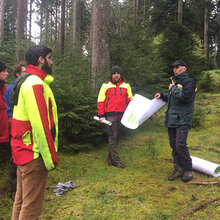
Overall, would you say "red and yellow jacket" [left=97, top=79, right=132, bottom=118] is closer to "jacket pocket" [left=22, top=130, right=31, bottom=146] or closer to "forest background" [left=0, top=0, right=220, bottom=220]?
"forest background" [left=0, top=0, right=220, bottom=220]

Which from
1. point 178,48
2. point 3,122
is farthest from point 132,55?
point 3,122

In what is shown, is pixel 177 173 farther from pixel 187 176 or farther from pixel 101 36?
pixel 101 36

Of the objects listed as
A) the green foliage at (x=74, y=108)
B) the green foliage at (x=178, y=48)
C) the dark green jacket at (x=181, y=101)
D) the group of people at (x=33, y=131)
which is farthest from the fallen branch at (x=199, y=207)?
the green foliage at (x=178, y=48)

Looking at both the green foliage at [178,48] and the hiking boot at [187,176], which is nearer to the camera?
the hiking boot at [187,176]

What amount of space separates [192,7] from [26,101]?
73.7ft

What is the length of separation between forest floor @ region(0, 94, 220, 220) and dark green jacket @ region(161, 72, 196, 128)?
1.22m

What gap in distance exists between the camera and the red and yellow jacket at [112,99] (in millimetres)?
5020

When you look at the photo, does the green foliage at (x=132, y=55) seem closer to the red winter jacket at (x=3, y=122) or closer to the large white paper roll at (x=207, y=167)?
the large white paper roll at (x=207, y=167)

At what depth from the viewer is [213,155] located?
5.55 m

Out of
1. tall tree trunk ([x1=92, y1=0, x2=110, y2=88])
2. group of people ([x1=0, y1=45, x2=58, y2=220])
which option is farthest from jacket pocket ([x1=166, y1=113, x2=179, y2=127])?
tall tree trunk ([x1=92, y1=0, x2=110, y2=88])

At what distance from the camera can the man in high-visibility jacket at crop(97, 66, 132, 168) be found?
5.02 metres

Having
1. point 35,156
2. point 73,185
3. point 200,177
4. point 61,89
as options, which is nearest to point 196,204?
point 200,177

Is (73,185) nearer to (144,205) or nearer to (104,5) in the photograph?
(144,205)

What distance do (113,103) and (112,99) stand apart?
99 mm
